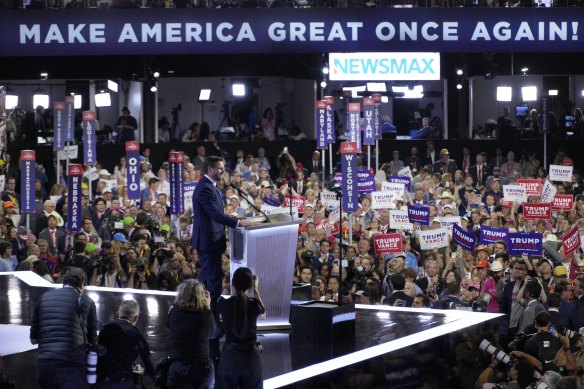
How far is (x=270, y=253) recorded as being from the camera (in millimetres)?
10398

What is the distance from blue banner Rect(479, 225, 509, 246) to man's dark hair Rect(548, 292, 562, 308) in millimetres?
3296

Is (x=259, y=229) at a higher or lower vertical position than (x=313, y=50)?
lower

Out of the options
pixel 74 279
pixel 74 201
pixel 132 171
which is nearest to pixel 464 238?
pixel 74 201

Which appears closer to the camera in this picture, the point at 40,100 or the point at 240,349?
the point at 240,349

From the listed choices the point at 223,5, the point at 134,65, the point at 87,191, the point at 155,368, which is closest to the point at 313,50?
the point at 223,5

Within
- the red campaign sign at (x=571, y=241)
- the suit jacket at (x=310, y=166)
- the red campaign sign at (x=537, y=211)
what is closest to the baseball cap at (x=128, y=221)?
the red campaign sign at (x=537, y=211)

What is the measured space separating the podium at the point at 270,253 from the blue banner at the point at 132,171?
32.2ft

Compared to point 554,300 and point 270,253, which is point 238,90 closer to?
point 554,300

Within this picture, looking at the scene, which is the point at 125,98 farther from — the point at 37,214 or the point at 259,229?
the point at 259,229

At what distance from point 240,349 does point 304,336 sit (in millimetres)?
2120

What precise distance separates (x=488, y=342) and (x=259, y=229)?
9.90 feet

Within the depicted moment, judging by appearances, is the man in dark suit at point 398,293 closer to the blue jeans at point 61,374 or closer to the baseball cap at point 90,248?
the baseball cap at point 90,248

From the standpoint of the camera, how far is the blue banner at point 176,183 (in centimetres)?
1817

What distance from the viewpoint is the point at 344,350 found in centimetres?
1039
